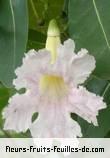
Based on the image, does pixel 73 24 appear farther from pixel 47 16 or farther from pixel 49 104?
pixel 47 16

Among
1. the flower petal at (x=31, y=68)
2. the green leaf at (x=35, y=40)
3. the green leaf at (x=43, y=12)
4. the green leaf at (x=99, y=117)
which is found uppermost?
the green leaf at (x=43, y=12)

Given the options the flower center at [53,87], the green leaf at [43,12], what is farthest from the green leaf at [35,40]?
the flower center at [53,87]

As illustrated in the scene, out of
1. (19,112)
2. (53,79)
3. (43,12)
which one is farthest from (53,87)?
(43,12)

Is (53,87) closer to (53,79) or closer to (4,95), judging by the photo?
(53,79)

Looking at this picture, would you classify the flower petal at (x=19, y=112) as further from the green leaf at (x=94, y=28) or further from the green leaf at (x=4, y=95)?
the green leaf at (x=4, y=95)

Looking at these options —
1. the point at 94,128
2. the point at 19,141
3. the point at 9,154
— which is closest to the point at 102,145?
the point at 94,128

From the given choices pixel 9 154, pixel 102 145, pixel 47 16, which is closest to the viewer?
pixel 47 16
